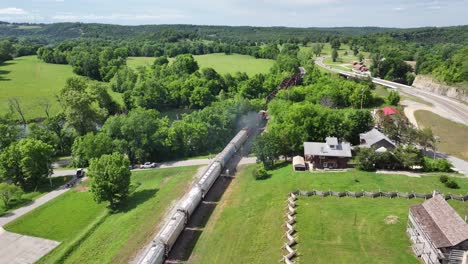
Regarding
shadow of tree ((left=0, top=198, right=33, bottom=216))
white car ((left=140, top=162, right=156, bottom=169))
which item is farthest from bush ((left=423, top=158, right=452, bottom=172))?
shadow of tree ((left=0, top=198, right=33, bottom=216))

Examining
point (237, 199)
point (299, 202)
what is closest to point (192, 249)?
point (237, 199)

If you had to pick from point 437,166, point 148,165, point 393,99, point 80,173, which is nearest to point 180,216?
point 148,165

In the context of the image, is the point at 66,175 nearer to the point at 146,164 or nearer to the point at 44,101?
the point at 146,164

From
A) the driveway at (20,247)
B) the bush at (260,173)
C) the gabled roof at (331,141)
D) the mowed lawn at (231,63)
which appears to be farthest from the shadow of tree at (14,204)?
A: the mowed lawn at (231,63)

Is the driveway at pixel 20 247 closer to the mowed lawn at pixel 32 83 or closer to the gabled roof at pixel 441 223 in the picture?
the gabled roof at pixel 441 223

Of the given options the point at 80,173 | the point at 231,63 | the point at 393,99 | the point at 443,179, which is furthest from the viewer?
the point at 231,63

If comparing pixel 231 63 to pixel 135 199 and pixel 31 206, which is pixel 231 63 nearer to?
pixel 135 199
